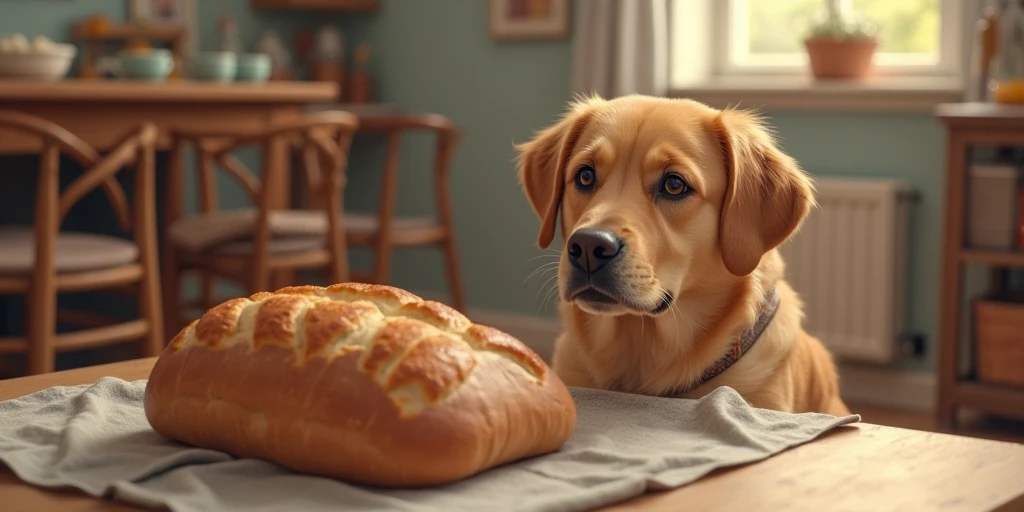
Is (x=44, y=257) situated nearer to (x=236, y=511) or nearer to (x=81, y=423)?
(x=81, y=423)

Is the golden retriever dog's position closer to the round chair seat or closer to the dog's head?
the dog's head

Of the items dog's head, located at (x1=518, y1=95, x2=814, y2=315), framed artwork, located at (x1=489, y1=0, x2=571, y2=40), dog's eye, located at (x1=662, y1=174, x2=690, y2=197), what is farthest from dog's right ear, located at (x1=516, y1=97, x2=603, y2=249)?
framed artwork, located at (x1=489, y1=0, x2=571, y2=40)

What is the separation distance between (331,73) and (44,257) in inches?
100

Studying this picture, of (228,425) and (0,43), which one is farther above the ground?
(0,43)

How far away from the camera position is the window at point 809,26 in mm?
4078

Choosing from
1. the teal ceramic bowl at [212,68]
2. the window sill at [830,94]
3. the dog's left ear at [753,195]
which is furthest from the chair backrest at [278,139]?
the dog's left ear at [753,195]

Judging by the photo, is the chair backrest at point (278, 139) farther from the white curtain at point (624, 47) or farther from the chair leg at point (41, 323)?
the white curtain at point (624, 47)

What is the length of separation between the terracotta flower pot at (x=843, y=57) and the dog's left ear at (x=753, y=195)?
2663 mm

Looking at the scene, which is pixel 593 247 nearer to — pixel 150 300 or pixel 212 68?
pixel 150 300

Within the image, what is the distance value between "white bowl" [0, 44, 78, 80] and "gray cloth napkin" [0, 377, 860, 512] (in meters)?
2.79

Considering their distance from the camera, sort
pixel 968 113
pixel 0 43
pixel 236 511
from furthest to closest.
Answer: pixel 0 43 < pixel 968 113 < pixel 236 511

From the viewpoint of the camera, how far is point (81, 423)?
1.03 metres

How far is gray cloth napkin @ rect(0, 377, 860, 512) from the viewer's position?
854 millimetres

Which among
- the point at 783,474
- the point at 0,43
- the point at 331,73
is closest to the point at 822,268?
the point at 331,73
